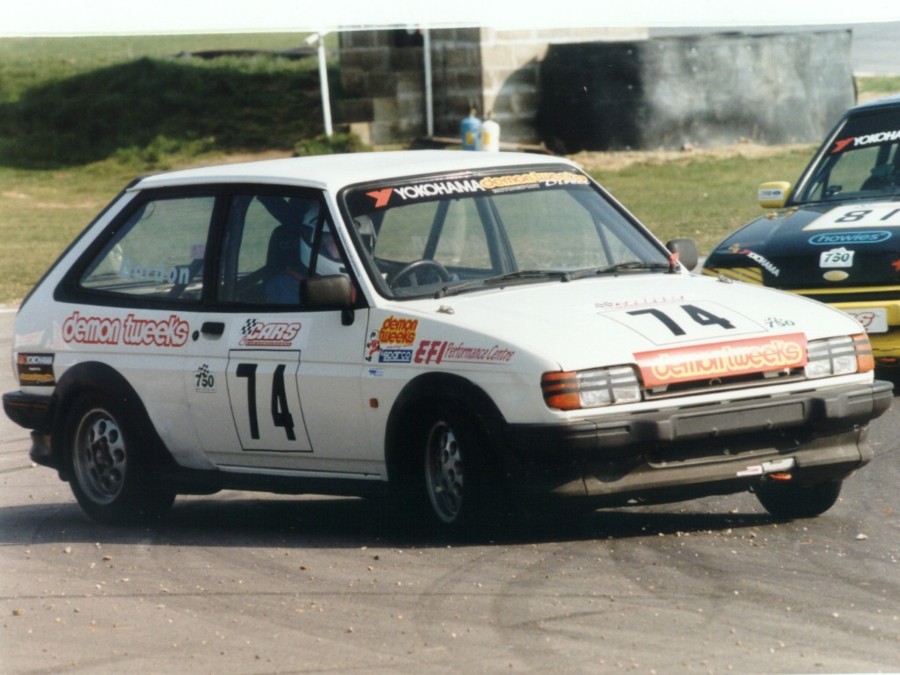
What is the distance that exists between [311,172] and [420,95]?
89.8 ft

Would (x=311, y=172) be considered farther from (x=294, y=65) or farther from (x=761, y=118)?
(x=294, y=65)

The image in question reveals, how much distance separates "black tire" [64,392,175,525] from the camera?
784cm

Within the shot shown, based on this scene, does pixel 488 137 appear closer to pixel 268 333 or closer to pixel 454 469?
pixel 268 333

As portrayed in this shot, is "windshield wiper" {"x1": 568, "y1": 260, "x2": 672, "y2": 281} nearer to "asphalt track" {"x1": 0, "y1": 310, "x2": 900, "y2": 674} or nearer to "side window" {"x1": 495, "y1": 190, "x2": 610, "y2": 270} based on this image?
"side window" {"x1": 495, "y1": 190, "x2": 610, "y2": 270}

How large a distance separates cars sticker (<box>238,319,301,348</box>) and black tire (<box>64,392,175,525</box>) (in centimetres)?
79

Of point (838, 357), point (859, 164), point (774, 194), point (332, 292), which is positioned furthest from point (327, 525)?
point (859, 164)

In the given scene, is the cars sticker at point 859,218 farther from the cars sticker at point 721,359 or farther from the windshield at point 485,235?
the cars sticker at point 721,359

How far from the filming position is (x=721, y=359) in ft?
21.1

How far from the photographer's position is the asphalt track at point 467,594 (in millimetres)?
5227

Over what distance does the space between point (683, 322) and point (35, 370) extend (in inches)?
132

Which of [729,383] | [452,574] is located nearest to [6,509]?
[452,574]

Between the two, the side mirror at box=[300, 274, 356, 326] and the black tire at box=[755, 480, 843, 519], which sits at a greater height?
the side mirror at box=[300, 274, 356, 326]

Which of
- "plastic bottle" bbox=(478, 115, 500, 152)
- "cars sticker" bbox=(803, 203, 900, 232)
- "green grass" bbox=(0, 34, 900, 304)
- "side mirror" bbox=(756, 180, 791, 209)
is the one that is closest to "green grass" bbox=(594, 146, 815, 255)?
"green grass" bbox=(0, 34, 900, 304)

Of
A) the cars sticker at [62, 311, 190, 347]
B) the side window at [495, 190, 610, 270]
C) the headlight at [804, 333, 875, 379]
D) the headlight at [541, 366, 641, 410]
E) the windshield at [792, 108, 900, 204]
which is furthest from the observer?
the windshield at [792, 108, 900, 204]
